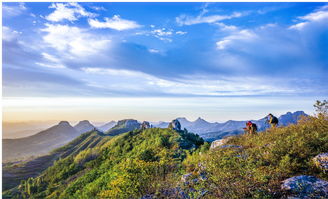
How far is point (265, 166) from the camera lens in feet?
20.6

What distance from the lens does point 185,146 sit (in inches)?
730

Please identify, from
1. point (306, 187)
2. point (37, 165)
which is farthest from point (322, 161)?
point (37, 165)

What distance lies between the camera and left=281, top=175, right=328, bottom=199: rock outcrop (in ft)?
15.6

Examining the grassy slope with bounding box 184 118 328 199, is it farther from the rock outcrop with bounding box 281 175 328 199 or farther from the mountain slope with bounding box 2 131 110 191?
the mountain slope with bounding box 2 131 110 191

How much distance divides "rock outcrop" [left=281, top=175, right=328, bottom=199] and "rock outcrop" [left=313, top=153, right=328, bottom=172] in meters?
1.10

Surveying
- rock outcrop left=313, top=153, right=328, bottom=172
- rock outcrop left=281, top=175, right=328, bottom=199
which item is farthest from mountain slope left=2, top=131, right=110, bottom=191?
rock outcrop left=281, top=175, right=328, bottom=199

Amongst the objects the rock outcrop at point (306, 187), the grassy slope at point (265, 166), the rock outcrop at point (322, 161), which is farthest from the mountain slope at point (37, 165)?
the rock outcrop at point (306, 187)

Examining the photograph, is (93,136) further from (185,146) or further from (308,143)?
(308,143)

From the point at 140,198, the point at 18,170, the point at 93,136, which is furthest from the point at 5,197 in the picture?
the point at 140,198

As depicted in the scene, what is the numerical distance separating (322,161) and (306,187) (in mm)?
1792

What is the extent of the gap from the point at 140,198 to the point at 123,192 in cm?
53

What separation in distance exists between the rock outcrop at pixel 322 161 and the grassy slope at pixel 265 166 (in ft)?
0.37

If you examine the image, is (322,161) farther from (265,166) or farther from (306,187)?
(306,187)

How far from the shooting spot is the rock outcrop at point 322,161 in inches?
239
